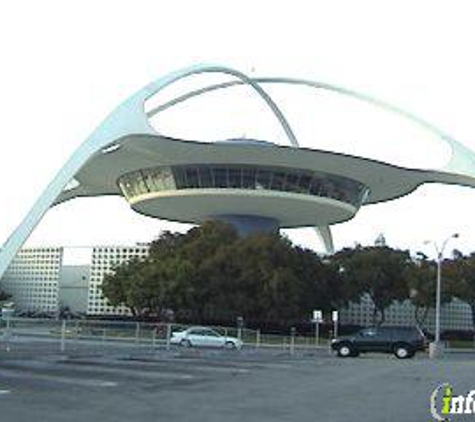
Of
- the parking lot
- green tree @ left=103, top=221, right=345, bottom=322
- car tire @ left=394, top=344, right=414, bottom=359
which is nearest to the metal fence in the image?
the parking lot

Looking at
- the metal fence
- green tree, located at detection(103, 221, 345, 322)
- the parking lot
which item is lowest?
the parking lot

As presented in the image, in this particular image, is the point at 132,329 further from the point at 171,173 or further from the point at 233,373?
the point at 171,173

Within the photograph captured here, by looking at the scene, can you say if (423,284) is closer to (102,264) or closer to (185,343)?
(185,343)

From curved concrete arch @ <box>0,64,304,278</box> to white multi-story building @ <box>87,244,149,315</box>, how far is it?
25482 millimetres

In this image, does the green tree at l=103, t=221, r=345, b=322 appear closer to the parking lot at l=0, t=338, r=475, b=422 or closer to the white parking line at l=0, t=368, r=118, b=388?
the parking lot at l=0, t=338, r=475, b=422

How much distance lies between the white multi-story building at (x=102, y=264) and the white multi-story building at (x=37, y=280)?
32.9 feet

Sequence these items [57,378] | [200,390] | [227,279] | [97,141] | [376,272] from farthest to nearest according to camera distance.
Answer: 1. [376,272]
2. [227,279]
3. [97,141]
4. [57,378]
5. [200,390]

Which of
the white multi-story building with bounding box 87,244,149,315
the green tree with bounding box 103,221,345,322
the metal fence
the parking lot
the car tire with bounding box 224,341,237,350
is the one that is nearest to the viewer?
the parking lot

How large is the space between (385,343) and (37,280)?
72.5 m

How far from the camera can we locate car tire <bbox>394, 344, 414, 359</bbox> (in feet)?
144

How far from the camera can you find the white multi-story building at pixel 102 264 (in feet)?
309

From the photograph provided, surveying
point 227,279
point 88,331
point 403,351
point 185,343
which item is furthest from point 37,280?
point 88,331

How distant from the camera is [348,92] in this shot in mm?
86438

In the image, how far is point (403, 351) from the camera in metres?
44.2
